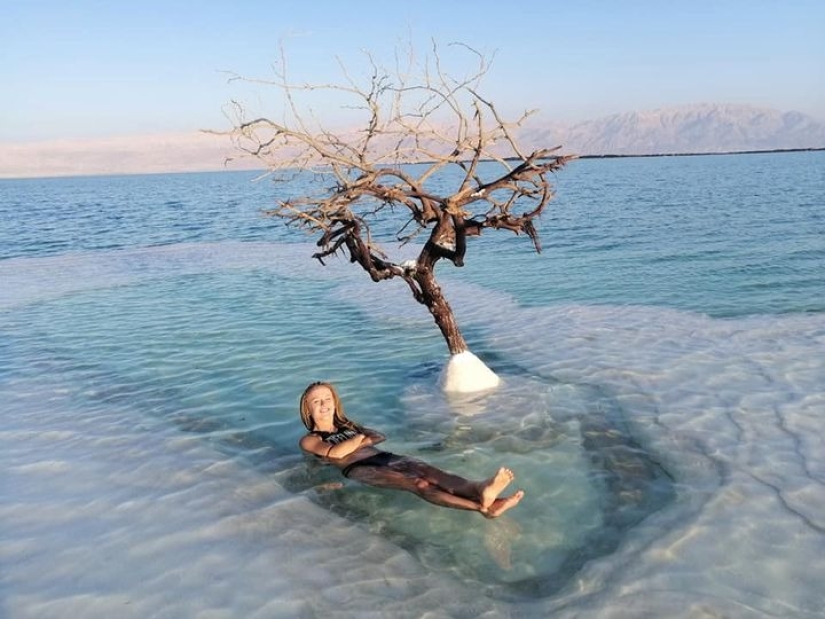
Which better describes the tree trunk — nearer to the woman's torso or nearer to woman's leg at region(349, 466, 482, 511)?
the woman's torso

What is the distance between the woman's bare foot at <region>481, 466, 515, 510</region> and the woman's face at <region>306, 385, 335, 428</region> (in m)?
2.53

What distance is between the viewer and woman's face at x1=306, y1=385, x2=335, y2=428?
7703 millimetres

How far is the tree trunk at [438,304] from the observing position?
9.71m

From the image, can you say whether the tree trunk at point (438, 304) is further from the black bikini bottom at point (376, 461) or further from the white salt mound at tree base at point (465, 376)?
the black bikini bottom at point (376, 461)

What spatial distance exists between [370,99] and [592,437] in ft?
16.1

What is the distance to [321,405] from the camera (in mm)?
7723

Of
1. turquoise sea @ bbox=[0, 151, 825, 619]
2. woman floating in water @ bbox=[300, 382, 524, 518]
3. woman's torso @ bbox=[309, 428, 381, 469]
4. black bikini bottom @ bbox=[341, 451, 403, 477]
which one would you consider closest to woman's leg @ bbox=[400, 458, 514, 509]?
woman floating in water @ bbox=[300, 382, 524, 518]

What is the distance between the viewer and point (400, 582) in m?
5.50

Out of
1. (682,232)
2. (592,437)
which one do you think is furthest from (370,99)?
(682,232)

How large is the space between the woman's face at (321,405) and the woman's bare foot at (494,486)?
8.31 feet

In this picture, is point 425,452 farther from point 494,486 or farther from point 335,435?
point 494,486

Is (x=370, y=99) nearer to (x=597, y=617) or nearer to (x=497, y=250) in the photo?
(x=597, y=617)

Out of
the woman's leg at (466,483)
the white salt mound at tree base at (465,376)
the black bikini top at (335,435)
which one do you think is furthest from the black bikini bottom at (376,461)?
the white salt mound at tree base at (465,376)

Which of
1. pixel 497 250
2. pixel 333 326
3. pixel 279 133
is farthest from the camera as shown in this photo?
→ pixel 497 250
